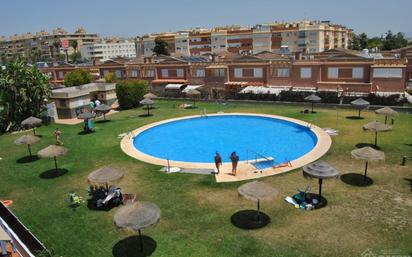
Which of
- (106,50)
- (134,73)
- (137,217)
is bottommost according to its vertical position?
(137,217)

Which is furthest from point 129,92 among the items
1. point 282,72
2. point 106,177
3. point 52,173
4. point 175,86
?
point 106,177

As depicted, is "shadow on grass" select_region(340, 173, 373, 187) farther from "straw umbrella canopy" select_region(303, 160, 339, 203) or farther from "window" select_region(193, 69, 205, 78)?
"window" select_region(193, 69, 205, 78)

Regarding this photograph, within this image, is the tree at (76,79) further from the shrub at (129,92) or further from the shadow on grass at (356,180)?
the shadow on grass at (356,180)

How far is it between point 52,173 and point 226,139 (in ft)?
52.9

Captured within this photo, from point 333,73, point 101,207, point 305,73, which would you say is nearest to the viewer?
point 101,207

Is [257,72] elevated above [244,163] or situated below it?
above

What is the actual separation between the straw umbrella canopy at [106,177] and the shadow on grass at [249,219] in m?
6.47

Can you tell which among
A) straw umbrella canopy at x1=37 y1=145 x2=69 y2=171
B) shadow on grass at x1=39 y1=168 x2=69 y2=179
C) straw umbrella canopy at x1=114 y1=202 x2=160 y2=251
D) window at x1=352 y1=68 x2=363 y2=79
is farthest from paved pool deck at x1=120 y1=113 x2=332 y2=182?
window at x1=352 y1=68 x2=363 y2=79

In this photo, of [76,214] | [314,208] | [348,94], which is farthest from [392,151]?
[76,214]

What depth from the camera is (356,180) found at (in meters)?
19.9

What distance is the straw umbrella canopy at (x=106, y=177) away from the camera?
17.4 metres

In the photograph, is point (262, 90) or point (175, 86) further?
point (175, 86)

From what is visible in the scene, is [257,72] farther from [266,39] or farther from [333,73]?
[266,39]

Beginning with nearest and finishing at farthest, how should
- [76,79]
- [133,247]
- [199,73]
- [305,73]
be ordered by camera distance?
[133,247] < [305,73] < [76,79] < [199,73]
